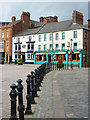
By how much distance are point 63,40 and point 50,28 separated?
261 inches

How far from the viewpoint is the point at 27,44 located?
50.6 metres

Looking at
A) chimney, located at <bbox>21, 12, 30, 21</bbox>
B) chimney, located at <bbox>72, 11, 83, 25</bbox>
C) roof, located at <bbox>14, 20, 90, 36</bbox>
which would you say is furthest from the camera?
chimney, located at <bbox>21, 12, 30, 21</bbox>

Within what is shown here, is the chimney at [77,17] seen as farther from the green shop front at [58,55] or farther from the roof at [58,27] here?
the green shop front at [58,55]

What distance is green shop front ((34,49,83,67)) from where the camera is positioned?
4016cm

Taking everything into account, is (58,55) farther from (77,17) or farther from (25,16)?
(25,16)

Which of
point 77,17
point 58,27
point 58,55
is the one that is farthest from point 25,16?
point 58,55

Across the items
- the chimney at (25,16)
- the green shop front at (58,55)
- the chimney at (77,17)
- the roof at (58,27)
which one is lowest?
the green shop front at (58,55)

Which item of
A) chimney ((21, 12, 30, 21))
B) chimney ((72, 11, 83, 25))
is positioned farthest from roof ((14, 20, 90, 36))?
chimney ((21, 12, 30, 21))

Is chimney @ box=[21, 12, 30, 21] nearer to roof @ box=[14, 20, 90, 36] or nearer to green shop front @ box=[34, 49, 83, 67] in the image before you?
roof @ box=[14, 20, 90, 36]

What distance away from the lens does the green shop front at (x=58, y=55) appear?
132ft

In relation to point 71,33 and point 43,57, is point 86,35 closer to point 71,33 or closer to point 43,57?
point 71,33

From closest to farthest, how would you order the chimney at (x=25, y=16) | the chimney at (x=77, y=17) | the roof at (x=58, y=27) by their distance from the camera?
the roof at (x=58, y=27) < the chimney at (x=77, y=17) < the chimney at (x=25, y=16)

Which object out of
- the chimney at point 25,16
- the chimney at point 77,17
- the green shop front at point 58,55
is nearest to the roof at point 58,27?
the chimney at point 77,17

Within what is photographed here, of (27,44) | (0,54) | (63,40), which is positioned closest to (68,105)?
(63,40)
